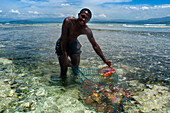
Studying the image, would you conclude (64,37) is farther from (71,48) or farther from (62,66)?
(62,66)

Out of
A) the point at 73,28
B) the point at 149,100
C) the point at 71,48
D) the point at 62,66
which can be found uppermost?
the point at 73,28

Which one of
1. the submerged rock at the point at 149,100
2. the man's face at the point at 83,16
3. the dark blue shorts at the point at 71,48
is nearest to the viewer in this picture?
the submerged rock at the point at 149,100

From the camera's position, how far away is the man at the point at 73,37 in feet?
11.4

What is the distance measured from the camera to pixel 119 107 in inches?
122

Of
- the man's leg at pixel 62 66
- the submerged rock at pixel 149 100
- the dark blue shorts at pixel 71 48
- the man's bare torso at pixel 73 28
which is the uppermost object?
the man's bare torso at pixel 73 28

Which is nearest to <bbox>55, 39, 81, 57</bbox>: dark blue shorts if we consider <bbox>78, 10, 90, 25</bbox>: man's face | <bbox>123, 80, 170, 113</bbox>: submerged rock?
<bbox>78, 10, 90, 25</bbox>: man's face

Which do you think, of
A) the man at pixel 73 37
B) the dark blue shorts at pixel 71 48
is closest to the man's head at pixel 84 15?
the man at pixel 73 37

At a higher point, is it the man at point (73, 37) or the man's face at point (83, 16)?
the man's face at point (83, 16)

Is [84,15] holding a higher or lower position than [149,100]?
higher

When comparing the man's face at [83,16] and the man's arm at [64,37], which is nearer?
the man's face at [83,16]

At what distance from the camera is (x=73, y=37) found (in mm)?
4012

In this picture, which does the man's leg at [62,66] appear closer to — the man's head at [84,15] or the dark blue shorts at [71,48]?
the dark blue shorts at [71,48]

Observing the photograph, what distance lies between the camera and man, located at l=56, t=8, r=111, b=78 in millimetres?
3463

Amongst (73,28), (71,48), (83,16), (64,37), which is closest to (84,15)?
(83,16)
